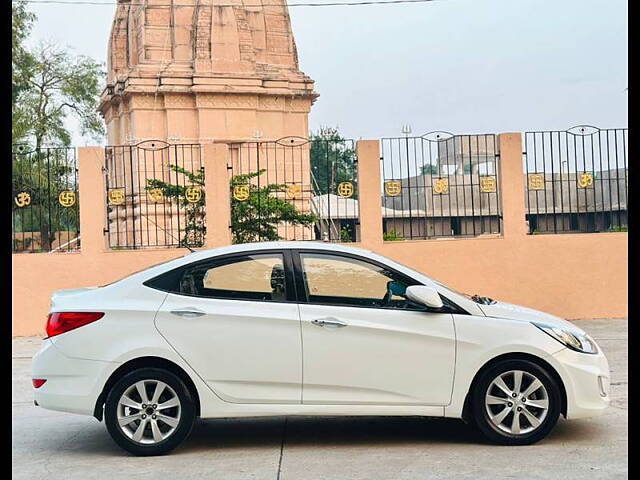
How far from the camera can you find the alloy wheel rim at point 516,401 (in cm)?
721

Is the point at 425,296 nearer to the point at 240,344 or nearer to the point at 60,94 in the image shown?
the point at 240,344

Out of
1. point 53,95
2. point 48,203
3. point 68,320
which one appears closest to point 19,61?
point 53,95

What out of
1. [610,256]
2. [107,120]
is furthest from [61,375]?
[107,120]

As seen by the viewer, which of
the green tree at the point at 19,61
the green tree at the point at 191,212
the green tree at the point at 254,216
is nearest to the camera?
the green tree at the point at 254,216

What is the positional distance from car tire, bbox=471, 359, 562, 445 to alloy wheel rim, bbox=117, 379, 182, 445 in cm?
220

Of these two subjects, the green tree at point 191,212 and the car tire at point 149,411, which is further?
the green tree at point 191,212

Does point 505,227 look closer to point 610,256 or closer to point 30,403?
point 610,256

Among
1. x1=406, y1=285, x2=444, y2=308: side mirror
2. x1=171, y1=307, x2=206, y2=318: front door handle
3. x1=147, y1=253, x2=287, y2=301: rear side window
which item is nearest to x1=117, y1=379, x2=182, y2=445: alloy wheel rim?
x1=171, y1=307, x2=206, y2=318: front door handle

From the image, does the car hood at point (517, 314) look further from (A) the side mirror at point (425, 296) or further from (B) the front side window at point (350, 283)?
(B) the front side window at point (350, 283)

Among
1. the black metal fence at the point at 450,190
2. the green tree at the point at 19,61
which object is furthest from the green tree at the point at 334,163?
the green tree at the point at 19,61

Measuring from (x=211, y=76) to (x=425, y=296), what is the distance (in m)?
19.2

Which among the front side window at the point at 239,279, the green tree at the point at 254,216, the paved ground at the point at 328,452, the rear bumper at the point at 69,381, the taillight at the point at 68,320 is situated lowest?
the paved ground at the point at 328,452

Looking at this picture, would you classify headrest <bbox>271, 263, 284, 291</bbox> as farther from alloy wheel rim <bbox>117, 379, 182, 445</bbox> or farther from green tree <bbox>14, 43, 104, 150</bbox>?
green tree <bbox>14, 43, 104, 150</bbox>

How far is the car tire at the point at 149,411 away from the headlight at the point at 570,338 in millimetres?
2687
